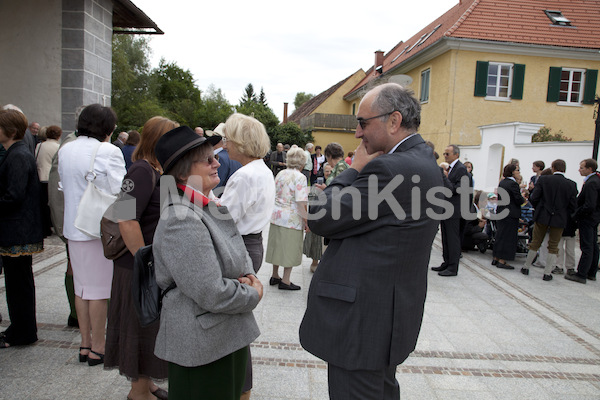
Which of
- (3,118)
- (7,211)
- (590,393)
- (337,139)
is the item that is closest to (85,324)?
(7,211)

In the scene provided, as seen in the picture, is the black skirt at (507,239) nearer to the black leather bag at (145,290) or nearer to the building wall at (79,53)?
the black leather bag at (145,290)

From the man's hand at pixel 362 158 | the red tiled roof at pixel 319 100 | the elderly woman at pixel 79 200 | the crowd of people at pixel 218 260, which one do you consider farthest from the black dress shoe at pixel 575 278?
the red tiled roof at pixel 319 100

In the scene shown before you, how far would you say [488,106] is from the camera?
18.4 metres

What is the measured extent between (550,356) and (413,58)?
725 inches

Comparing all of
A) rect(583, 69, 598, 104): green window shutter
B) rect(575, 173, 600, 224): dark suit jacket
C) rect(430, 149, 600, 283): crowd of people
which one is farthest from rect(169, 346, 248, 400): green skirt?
rect(583, 69, 598, 104): green window shutter

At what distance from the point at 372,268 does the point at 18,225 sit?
3.12m

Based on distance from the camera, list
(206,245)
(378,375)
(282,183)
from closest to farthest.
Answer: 1. (206,245)
2. (378,375)
3. (282,183)

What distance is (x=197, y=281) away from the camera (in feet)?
6.14

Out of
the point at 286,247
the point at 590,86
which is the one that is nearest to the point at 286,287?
the point at 286,247

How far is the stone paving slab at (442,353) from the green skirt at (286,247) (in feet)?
1.47

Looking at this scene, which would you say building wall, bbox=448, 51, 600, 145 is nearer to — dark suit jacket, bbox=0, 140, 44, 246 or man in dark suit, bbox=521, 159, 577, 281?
man in dark suit, bbox=521, 159, 577, 281

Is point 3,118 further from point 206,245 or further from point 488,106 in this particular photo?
point 488,106

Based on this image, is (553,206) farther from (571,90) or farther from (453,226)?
(571,90)

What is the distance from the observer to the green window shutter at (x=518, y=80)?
18156 millimetres
